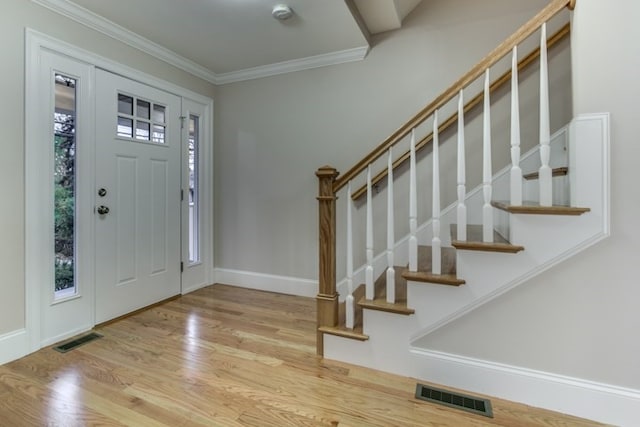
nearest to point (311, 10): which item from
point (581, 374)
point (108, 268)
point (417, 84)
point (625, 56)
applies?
point (417, 84)

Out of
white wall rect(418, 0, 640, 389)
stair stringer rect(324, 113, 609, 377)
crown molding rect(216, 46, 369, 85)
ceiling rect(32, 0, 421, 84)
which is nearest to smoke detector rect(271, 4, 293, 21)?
ceiling rect(32, 0, 421, 84)

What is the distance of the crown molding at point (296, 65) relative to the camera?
2717 mm

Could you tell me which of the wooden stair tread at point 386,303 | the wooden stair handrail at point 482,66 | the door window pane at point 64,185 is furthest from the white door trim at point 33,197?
the wooden stair tread at point 386,303

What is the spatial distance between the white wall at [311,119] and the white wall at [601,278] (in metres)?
0.90

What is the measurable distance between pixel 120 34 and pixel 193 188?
144cm

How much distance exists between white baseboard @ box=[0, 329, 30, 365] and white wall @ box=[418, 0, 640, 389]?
2.82 m

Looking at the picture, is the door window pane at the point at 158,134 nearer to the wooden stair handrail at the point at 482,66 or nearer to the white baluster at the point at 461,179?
the wooden stair handrail at the point at 482,66

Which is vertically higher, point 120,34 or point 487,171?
point 120,34

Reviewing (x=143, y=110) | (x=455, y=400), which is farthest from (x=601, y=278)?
(x=143, y=110)

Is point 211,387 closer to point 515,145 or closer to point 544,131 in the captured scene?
point 515,145

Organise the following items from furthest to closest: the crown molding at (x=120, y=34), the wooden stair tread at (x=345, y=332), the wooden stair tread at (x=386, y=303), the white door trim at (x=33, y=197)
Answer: the crown molding at (x=120, y=34)
the white door trim at (x=33, y=197)
the wooden stair tread at (x=345, y=332)
the wooden stair tread at (x=386, y=303)

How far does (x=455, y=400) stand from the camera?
1509 mm

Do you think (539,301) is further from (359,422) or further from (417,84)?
(417,84)

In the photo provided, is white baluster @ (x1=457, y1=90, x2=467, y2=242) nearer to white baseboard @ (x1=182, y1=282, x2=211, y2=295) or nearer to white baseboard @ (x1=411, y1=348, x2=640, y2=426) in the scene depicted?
white baseboard @ (x1=411, y1=348, x2=640, y2=426)
